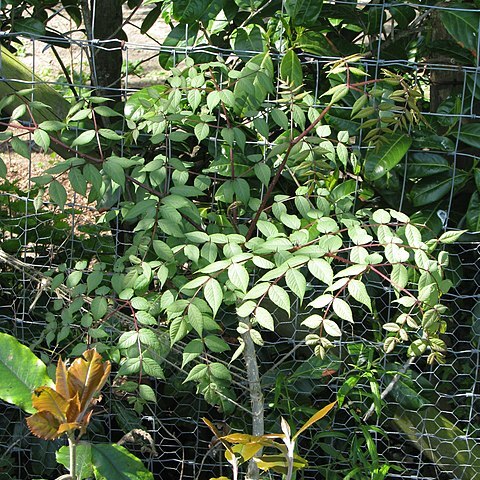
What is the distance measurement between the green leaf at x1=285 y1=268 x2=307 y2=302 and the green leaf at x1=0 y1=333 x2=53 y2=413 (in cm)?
66

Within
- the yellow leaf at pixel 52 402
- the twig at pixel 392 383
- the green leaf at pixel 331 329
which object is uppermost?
the yellow leaf at pixel 52 402

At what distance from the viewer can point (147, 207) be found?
2217mm

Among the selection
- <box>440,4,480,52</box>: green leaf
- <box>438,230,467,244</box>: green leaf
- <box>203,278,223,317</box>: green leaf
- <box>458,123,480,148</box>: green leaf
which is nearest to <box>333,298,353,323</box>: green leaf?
<box>203,278,223,317</box>: green leaf

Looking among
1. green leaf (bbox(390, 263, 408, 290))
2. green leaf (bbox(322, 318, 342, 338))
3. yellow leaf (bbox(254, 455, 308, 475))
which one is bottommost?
yellow leaf (bbox(254, 455, 308, 475))

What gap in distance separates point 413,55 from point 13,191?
154 cm

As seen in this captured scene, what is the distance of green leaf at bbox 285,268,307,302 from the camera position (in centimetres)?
196

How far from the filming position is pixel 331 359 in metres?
2.59

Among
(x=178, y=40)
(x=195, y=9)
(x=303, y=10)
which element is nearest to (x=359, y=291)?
(x=303, y=10)

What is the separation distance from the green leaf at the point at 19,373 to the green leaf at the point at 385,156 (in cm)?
112

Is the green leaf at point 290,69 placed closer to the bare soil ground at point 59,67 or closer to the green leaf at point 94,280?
the green leaf at point 94,280

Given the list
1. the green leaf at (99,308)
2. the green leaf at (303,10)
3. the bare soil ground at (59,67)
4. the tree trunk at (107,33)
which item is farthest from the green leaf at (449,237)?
the bare soil ground at (59,67)

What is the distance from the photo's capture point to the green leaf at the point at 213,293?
6.56 feet

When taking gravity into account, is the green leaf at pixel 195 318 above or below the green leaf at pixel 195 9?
below

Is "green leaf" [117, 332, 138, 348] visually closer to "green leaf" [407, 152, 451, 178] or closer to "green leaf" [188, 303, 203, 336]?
"green leaf" [188, 303, 203, 336]
